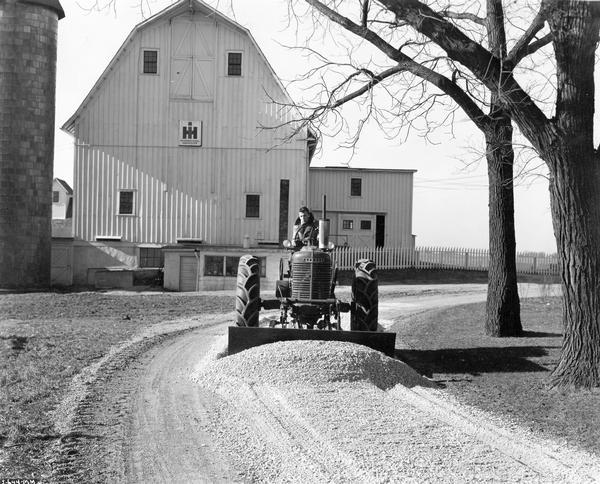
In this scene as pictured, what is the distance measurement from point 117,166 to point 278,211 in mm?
6908

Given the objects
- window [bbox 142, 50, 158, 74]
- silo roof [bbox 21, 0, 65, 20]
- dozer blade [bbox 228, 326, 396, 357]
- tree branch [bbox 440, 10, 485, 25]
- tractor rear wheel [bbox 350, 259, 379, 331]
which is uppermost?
silo roof [bbox 21, 0, 65, 20]

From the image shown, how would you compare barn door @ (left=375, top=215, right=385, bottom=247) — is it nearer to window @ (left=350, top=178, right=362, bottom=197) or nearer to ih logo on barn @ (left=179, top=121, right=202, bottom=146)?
window @ (left=350, top=178, right=362, bottom=197)

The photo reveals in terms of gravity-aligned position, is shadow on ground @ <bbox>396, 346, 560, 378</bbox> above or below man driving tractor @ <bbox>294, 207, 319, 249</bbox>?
below

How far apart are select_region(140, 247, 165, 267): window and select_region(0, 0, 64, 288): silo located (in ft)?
13.1

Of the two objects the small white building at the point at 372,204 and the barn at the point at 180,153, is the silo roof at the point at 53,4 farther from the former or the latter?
the small white building at the point at 372,204

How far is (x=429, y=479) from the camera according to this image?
623 cm

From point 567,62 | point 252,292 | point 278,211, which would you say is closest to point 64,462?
point 252,292

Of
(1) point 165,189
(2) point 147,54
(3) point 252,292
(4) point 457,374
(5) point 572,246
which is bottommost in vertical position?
(4) point 457,374

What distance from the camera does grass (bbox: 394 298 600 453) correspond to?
352 inches

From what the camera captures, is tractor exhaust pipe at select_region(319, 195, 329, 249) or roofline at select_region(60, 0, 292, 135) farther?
roofline at select_region(60, 0, 292, 135)

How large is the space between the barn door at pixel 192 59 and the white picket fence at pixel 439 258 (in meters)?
9.38

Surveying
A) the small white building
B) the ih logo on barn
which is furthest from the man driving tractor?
→ the small white building

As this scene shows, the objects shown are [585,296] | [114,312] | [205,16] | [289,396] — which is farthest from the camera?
[205,16]

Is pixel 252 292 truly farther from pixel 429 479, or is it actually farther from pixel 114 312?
pixel 114 312
